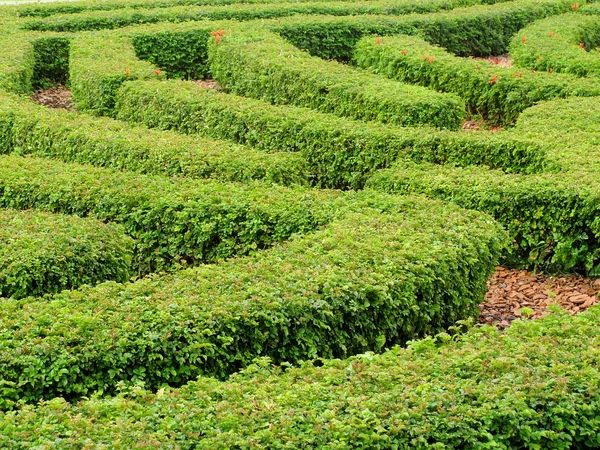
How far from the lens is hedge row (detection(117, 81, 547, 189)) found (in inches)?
492

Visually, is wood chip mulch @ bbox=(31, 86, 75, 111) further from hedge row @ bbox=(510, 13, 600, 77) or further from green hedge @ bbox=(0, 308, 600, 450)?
green hedge @ bbox=(0, 308, 600, 450)

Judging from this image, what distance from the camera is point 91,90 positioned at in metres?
16.5

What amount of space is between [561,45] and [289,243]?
11.2 meters

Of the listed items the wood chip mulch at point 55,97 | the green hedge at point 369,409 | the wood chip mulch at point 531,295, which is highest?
the green hedge at point 369,409

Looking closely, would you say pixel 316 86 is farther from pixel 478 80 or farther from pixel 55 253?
pixel 55 253

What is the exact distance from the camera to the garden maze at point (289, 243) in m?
6.16

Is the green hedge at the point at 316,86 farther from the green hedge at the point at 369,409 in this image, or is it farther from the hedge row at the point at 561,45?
the green hedge at the point at 369,409

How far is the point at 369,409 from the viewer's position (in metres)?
6.07

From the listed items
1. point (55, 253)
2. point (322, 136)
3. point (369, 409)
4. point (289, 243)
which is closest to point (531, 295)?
point (289, 243)

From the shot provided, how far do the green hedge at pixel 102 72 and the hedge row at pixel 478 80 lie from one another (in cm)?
448

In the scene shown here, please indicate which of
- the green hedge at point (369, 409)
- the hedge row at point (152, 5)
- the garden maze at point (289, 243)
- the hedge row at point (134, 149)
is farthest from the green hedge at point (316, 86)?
the green hedge at point (369, 409)

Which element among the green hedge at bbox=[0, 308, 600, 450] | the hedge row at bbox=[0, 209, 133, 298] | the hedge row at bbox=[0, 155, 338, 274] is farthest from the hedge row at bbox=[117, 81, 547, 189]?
the green hedge at bbox=[0, 308, 600, 450]

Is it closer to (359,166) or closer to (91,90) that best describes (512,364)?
(359,166)

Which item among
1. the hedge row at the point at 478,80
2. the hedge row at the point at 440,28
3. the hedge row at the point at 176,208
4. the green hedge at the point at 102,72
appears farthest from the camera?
the hedge row at the point at 440,28
